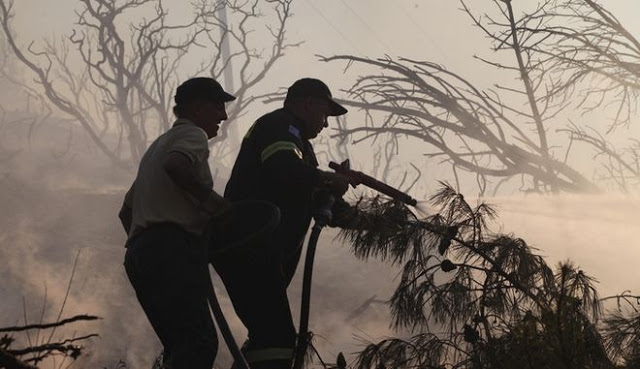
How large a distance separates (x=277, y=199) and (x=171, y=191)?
1.75 ft

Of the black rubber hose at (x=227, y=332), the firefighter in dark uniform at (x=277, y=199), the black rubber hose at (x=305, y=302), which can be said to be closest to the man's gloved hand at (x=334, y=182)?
the firefighter in dark uniform at (x=277, y=199)

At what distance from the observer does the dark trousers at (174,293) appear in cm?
246

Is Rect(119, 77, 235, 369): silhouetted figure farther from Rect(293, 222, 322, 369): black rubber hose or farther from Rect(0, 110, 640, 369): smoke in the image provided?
Rect(0, 110, 640, 369): smoke

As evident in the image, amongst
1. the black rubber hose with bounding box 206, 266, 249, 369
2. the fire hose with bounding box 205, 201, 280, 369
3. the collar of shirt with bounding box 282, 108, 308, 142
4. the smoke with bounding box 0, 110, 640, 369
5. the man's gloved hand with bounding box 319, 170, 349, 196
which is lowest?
the black rubber hose with bounding box 206, 266, 249, 369

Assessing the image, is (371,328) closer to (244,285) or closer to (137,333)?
(137,333)

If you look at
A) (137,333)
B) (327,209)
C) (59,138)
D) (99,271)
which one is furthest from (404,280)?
(59,138)

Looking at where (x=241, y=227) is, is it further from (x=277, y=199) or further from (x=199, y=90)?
(x=199, y=90)

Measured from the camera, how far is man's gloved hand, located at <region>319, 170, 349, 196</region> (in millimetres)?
2932

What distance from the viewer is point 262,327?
2805 mm

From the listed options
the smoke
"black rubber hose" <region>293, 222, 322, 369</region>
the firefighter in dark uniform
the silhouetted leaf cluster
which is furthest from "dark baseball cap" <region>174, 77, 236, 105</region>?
the smoke

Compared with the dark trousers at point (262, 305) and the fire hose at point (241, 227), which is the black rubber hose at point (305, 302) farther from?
the fire hose at point (241, 227)

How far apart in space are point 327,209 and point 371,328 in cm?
1143

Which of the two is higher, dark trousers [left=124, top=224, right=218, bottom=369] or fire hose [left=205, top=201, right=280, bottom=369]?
fire hose [left=205, top=201, right=280, bottom=369]

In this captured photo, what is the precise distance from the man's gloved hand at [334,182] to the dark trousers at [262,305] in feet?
1.17
